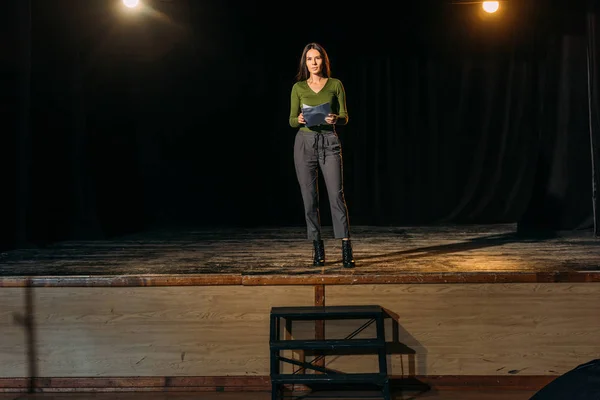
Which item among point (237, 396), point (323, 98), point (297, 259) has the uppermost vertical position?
point (323, 98)

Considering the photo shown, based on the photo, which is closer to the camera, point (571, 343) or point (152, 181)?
point (571, 343)

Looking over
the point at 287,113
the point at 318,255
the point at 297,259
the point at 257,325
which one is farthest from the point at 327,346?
the point at 287,113

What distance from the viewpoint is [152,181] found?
239 inches

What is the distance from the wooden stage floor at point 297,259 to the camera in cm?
350

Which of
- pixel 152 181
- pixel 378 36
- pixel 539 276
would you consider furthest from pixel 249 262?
pixel 378 36

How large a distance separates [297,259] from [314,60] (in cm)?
114

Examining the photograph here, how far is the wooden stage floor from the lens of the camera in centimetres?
350

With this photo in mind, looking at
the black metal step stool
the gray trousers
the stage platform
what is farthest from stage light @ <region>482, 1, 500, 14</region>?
the black metal step stool

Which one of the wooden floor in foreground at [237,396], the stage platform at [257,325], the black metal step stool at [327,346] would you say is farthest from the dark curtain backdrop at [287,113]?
the black metal step stool at [327,346]

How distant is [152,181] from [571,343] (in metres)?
3.73

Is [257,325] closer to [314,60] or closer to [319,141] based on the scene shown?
[319,141]

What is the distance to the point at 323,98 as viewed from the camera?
12.1ft

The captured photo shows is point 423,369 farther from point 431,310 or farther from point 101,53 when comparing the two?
point 101,53

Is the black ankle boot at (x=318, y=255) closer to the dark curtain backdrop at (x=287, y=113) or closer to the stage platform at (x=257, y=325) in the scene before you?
the stage platform at (x=257, y=325)
